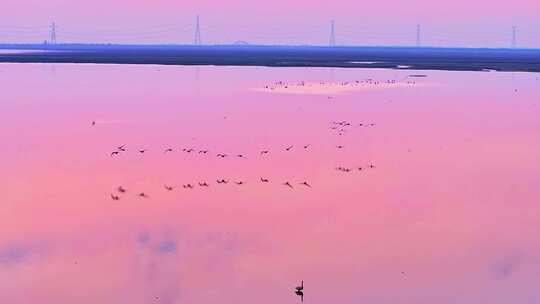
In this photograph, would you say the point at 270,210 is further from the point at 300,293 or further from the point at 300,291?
the point at 300,293

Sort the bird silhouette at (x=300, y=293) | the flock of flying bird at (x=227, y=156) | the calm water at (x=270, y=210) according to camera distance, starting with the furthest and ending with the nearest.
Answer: the flock of flying bird at (x=227, y=156), the calm water at (x=270, y=210), the bird silhouette at (x=300, y=293)

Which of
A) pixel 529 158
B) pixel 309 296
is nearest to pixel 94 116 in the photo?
pixel 529 158

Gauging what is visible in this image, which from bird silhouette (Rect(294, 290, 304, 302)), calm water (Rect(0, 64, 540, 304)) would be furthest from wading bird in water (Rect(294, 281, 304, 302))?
calm water (Rect(0, 64, 540, 304))

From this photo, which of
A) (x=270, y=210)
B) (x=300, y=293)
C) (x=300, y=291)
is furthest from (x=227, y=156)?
(x=300, y=293)

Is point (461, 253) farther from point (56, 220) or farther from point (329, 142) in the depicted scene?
point (329, 142)

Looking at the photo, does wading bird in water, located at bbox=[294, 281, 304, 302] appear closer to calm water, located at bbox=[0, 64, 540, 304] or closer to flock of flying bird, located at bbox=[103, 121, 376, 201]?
A: calm water, located at bbox=[0, 64, 540, 304]

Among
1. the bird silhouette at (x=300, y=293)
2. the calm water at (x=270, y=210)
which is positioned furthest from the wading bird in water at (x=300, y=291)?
the calm water at (x=270, y=210)

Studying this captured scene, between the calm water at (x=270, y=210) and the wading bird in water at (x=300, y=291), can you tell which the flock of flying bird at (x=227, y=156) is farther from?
the wading bird in water at (x=300, y=291)

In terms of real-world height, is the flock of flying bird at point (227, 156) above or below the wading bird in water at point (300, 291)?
above
